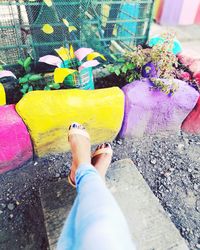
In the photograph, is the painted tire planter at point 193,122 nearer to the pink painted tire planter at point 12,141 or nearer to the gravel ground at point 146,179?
the gravel ground at point 146,179

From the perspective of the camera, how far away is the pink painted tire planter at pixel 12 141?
1.83 m

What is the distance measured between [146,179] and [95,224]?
44.5 inches

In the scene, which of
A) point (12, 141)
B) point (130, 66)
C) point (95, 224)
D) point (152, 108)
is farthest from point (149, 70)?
point (95, 224)

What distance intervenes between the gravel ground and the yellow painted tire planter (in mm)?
213

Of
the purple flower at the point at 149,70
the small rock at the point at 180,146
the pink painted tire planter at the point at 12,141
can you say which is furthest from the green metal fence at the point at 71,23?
the small rock at the point at 180,146

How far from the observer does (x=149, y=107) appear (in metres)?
2.25

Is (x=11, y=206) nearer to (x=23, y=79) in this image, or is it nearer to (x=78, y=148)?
(x=78, y=148)

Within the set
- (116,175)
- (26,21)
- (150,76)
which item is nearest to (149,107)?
(150,76)

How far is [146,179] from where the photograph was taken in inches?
84.4

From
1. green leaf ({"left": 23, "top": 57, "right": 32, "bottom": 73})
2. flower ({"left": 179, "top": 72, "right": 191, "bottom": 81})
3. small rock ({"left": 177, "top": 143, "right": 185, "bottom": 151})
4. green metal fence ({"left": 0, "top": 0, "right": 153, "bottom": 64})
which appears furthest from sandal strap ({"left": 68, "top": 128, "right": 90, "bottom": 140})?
flower ({"left": 179, "top": 72, "right": 191, "bottom": 81})

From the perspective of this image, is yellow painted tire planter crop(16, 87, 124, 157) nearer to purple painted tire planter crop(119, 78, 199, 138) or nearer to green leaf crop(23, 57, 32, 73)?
purple painted tire planter crop(119, 78, 199, 138)

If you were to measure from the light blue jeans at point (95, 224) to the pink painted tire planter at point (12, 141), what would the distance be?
31.3 inches

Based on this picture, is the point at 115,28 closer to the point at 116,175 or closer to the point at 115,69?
the point at 115,69

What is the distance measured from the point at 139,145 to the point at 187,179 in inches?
20.4
